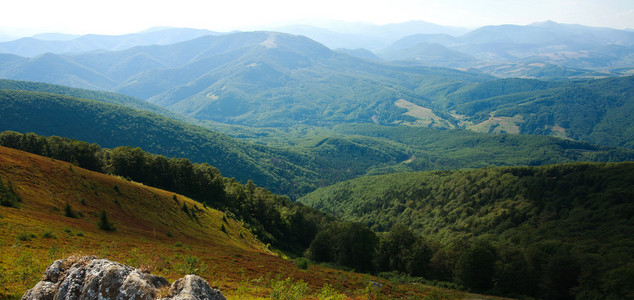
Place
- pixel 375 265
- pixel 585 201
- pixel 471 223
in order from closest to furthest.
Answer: pixel 375 265 < pixel 585 201 < pixel 471 223

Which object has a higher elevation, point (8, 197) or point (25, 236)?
point (25, 236)

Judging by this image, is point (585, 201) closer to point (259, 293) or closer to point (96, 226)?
point (259, 293)

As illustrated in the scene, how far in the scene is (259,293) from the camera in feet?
75.7

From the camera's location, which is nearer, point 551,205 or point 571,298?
point 571,298

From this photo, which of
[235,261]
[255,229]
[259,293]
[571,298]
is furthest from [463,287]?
[255,229]

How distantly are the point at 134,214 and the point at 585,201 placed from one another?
482ft

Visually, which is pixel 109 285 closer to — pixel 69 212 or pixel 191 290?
pixel 191 290

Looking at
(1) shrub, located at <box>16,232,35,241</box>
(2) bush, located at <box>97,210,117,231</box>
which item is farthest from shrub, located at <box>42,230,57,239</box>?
(2) bush, located at <box>97,210,117,231</box>

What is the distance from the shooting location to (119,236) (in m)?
36.5

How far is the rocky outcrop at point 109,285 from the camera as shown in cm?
1172

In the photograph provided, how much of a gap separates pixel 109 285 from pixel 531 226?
140 meters

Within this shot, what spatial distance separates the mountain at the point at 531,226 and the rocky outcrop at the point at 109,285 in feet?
173

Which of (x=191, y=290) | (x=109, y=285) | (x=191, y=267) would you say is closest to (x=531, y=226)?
(x=191, y=267)

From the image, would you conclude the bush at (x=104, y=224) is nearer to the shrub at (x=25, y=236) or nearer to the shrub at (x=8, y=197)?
the shrub at (x=8, y=197)
